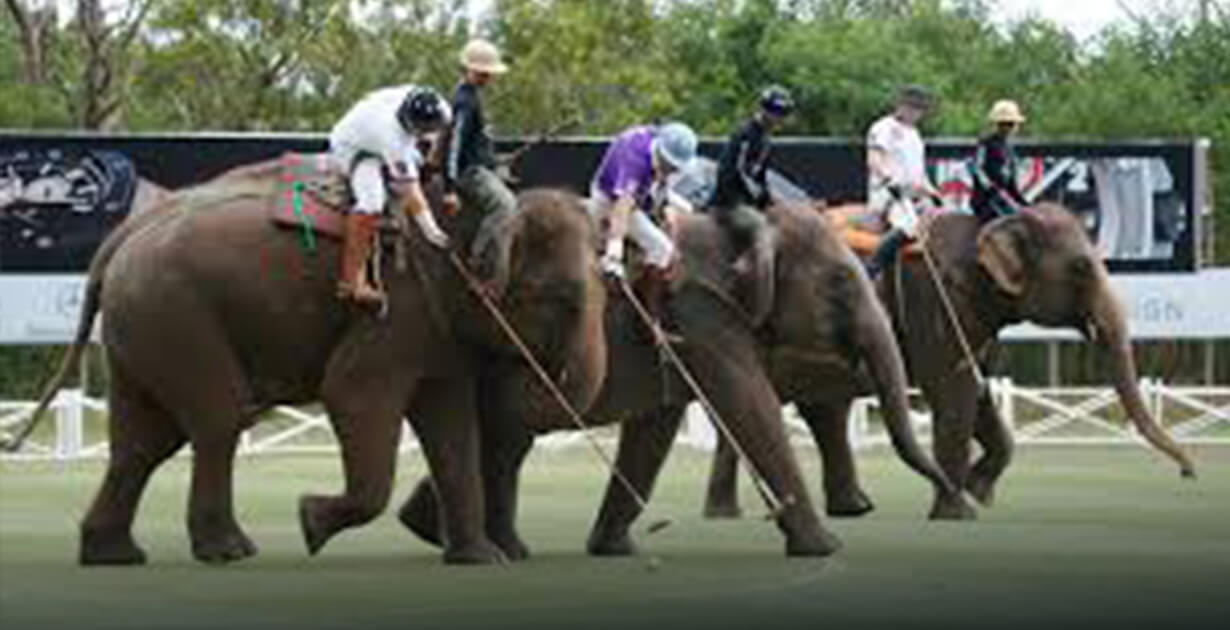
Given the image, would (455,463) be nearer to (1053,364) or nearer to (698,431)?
(698,431)

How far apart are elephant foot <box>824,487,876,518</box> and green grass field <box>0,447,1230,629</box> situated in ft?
0.46

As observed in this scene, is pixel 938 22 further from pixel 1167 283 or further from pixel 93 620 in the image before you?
pixel 93 620

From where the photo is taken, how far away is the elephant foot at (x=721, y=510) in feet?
80.3

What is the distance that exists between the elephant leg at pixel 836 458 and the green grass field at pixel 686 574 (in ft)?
0.61

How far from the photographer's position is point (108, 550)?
18.8 meters

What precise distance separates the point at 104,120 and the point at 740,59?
52.8 feet

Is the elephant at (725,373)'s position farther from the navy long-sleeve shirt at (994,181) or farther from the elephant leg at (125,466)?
the navy long-sleeve shirt at (994,181)

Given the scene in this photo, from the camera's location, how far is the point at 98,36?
5969 cm

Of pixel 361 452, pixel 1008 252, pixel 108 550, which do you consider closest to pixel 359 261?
pixel 361 452

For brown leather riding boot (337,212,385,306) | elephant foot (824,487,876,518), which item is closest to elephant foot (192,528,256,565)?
brown leather riding boot (337,212,385,306)

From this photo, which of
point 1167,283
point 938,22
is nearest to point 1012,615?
point 1167,283

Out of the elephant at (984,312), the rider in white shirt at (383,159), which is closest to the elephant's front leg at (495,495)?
the rider in white shirt at (383,159)

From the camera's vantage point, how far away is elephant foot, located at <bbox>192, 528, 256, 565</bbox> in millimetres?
18703

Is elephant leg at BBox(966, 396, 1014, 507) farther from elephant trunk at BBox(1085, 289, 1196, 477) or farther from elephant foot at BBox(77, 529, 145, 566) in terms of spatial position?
elephant foot at BBox(77, 529, 145, 566)
